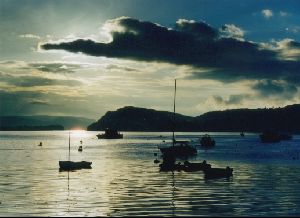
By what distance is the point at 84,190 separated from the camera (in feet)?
222

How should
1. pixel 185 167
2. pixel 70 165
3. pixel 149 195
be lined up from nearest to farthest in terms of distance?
pixel 149 195 < pixel 185 167 < pixel 70 165

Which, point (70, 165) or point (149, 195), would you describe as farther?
point (70, 165)

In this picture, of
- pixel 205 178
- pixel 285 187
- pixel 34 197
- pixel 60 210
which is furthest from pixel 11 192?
pixel 285 187

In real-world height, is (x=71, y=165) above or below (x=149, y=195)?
above

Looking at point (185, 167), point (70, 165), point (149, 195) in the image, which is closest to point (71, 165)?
point (70, 165)

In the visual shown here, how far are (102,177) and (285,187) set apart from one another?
107 feet

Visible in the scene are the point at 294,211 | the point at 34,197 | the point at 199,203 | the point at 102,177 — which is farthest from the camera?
the point at 102,177

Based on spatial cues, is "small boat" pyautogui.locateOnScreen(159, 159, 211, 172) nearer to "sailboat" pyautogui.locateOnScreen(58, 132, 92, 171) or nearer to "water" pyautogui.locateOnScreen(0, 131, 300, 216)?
"water" pyautogui.locateOnScreen(0, 131, 300, 216)

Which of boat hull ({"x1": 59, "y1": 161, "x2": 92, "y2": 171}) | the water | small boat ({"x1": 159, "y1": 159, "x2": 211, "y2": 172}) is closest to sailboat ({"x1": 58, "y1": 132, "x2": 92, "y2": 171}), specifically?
boat hull ({"x1": 59, "y1": 161, "x2": 92, "y2": 171})

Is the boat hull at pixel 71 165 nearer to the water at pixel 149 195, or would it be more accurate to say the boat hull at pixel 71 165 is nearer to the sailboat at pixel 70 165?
the sailboat at pixel 70 165

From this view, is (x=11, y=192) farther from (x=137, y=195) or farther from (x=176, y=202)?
(x=176, y=202)

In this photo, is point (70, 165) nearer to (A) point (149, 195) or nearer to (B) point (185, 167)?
(B) point (185, 167)

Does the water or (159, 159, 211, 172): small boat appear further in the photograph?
(159, 159, 211, 172): small boat

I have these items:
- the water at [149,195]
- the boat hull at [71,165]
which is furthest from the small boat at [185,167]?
the boat hull at [71,165]
